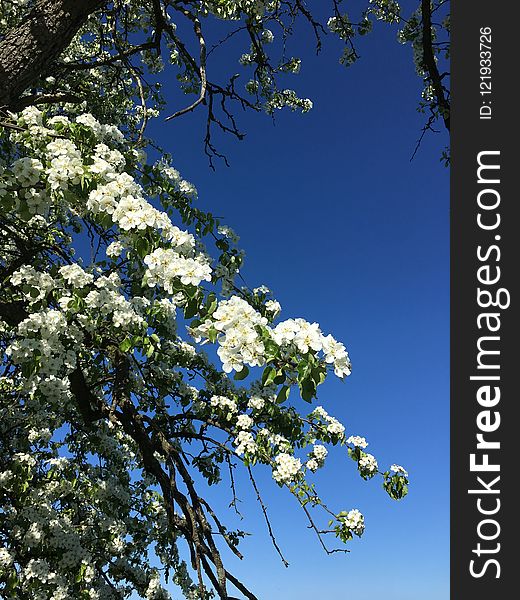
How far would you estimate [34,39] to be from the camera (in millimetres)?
3701

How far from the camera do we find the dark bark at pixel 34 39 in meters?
3.68

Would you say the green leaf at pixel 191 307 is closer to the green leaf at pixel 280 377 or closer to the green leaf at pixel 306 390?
the green leaf at pixel 280 377

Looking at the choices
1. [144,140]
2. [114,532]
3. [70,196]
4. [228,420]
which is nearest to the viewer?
[70,196]

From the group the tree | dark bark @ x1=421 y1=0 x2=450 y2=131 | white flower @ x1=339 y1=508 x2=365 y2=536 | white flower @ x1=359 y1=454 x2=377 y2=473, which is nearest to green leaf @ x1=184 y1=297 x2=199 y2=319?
the tree

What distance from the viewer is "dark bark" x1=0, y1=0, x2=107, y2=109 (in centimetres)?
368

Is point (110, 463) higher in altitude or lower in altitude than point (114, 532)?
higher

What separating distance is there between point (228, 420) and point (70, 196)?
88.1 inches

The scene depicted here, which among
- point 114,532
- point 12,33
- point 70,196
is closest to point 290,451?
point 70,196

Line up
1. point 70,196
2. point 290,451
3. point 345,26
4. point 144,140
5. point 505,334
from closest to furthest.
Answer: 1. point 70,196
2. point 505,334
3. point 290,451
4. point 144,140
5. point 345,26

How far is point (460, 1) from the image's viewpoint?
3836 millimetres

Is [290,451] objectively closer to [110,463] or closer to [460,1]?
[110,463]

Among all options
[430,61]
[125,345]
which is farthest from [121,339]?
[430,61]

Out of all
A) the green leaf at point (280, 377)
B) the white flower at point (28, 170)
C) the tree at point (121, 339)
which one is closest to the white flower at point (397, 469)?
the tree at point (121, 339)

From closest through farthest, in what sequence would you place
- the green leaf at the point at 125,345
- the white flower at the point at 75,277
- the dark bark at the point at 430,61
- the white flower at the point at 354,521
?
the green leaf at the point at 125,345 < the white flower at the point at 75,277 < the white flower at the point at 354,521 < the dark bark at the point at 430,61
